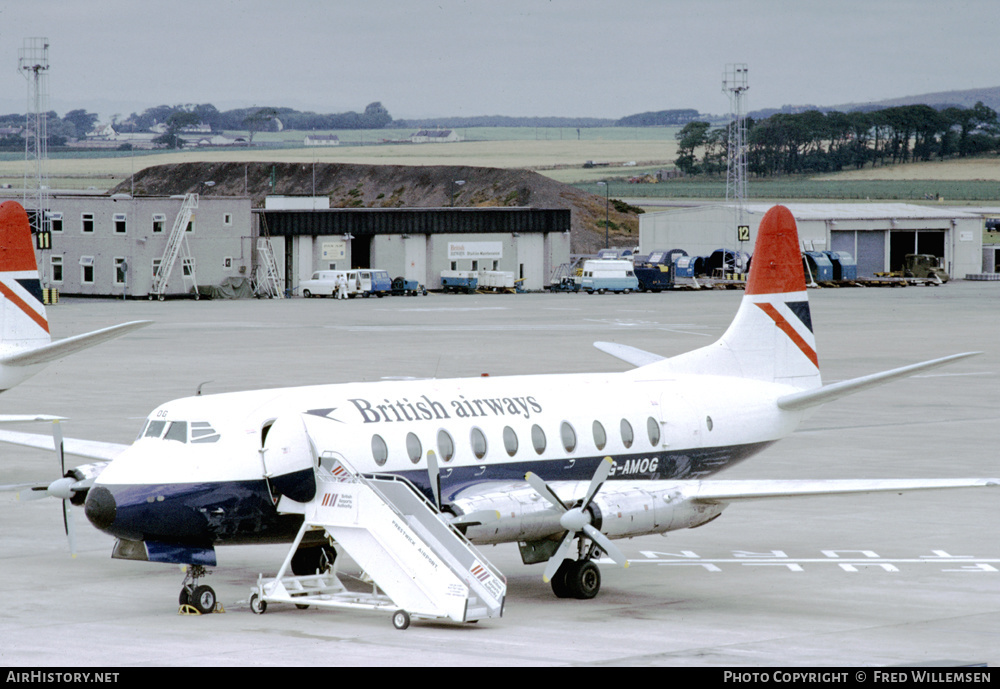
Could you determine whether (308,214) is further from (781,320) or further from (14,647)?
(14,647)

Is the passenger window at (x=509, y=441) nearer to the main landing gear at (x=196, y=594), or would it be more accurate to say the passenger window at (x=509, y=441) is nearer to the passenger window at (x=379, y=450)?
the passenger window at (x=379, y=450)

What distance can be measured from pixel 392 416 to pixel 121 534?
16.3 feet

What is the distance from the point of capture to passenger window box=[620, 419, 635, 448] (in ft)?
88.2

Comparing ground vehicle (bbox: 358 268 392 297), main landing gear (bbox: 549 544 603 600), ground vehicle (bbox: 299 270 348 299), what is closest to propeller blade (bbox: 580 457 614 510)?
main landing gear (bbox: 549 544 603 600)

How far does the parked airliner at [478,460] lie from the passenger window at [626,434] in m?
0.03

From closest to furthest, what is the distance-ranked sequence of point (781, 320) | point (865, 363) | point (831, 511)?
point (781, 320), point (831, 511), point (865, 363)

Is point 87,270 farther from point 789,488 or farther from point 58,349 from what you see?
point 789,488

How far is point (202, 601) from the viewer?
74.3 feet

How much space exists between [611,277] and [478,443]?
102m

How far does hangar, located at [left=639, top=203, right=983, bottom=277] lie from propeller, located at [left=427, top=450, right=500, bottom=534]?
408 feet

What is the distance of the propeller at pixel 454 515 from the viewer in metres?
22.8

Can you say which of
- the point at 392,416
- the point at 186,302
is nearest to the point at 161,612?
the point at 392,416

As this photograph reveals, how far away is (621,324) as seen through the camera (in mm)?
89938

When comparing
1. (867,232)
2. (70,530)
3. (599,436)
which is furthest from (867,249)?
(70,530)
